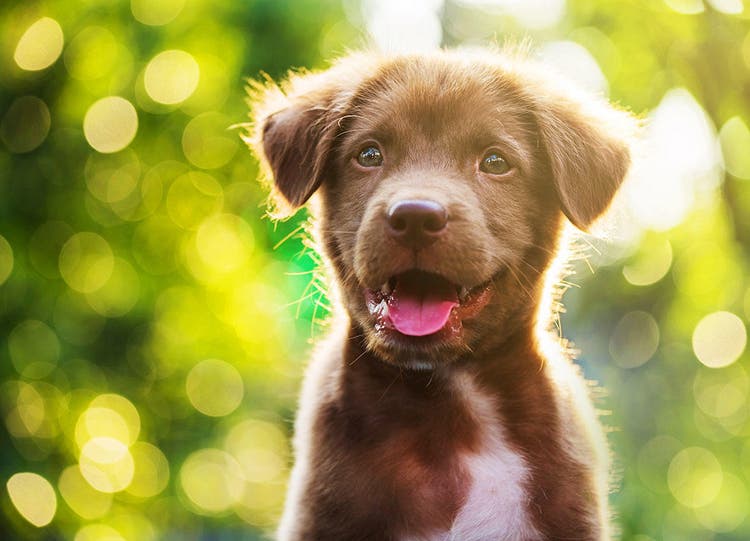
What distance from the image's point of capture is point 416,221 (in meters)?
3.20

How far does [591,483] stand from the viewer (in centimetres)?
342

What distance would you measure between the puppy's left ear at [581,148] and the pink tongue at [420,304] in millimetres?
620

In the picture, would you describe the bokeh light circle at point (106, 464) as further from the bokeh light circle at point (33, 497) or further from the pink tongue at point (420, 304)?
the pink tongue at point (420, 304)

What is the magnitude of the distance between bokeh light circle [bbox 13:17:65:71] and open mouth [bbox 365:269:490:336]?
6926 millimetres

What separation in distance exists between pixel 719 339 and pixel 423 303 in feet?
29.0

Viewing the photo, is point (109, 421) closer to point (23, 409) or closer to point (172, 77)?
point (23, 409)

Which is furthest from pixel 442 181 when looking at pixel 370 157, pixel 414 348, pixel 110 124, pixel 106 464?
pixel 106 464

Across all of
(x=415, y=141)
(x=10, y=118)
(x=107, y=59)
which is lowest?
(x=10, y=118)

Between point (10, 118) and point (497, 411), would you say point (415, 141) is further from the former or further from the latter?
point (10, 118)

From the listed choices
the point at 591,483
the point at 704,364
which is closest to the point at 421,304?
the point at 591,483

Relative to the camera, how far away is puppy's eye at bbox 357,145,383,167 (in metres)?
3.72

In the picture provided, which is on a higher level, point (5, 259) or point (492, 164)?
point (492, 164)

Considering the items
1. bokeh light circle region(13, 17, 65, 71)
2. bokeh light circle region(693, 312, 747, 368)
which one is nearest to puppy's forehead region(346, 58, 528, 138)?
bokeh light circle region(13, 17, 65, 71)

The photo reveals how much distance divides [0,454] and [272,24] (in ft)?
18.4
